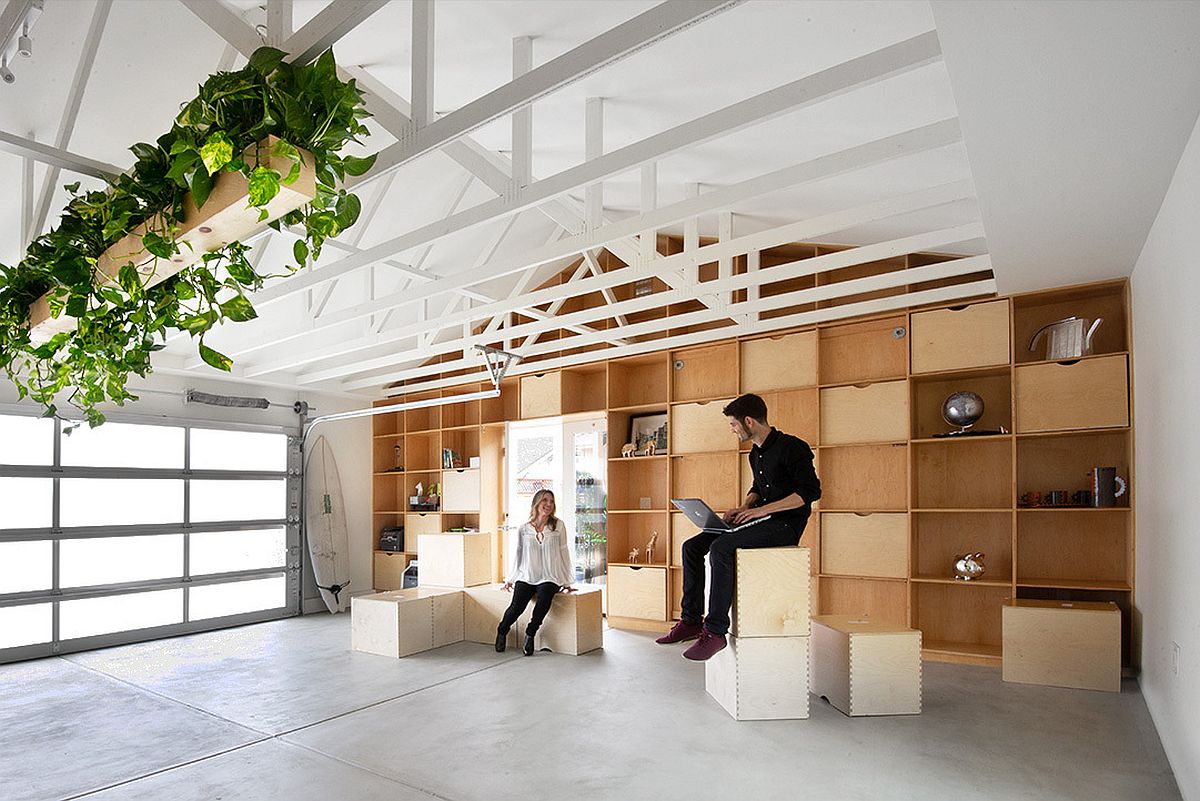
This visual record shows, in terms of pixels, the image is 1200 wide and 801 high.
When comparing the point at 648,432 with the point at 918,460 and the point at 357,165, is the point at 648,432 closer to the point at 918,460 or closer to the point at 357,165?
the point at 918,460

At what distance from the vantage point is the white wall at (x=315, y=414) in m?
8.32

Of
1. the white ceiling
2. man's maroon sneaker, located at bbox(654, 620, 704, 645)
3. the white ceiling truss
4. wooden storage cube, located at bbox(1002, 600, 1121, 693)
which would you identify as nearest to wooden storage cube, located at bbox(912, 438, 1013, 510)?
wooden storage cube, located at bbox(1002, 600, 1121, 693)

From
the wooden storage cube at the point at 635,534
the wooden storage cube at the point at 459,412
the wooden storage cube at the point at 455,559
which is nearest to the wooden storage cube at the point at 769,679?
the wooden storage cube at the point at 635,534

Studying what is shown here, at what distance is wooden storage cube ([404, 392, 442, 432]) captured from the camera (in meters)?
10.5

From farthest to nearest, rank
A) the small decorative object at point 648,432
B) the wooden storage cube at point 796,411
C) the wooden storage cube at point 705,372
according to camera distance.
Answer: the small decorative object at point 648,432 < the wooden storage cube at point 705,372 < the wooden storage cube at point 796,411

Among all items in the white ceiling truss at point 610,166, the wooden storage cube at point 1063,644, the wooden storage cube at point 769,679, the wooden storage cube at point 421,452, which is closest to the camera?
the white ceiling truss at point 610,166

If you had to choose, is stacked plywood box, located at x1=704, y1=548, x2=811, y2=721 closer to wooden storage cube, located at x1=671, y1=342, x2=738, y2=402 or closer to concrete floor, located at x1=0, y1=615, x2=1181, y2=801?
concrete floor, located at x1=0, y1=615, x2=1181, y2=801

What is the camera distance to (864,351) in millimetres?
6992

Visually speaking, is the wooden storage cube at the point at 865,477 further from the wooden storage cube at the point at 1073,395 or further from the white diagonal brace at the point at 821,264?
the white diagonal brace at the point at 821,264

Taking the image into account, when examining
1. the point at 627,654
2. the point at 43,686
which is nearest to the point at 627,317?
the point at 627,654

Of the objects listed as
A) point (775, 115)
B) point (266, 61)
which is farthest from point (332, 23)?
point (775, 115)

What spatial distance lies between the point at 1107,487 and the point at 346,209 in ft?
18.8

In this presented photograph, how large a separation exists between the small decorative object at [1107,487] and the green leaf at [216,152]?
19.7 feet

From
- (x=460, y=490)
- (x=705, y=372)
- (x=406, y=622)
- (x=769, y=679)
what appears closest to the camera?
(x=769, y=679)
